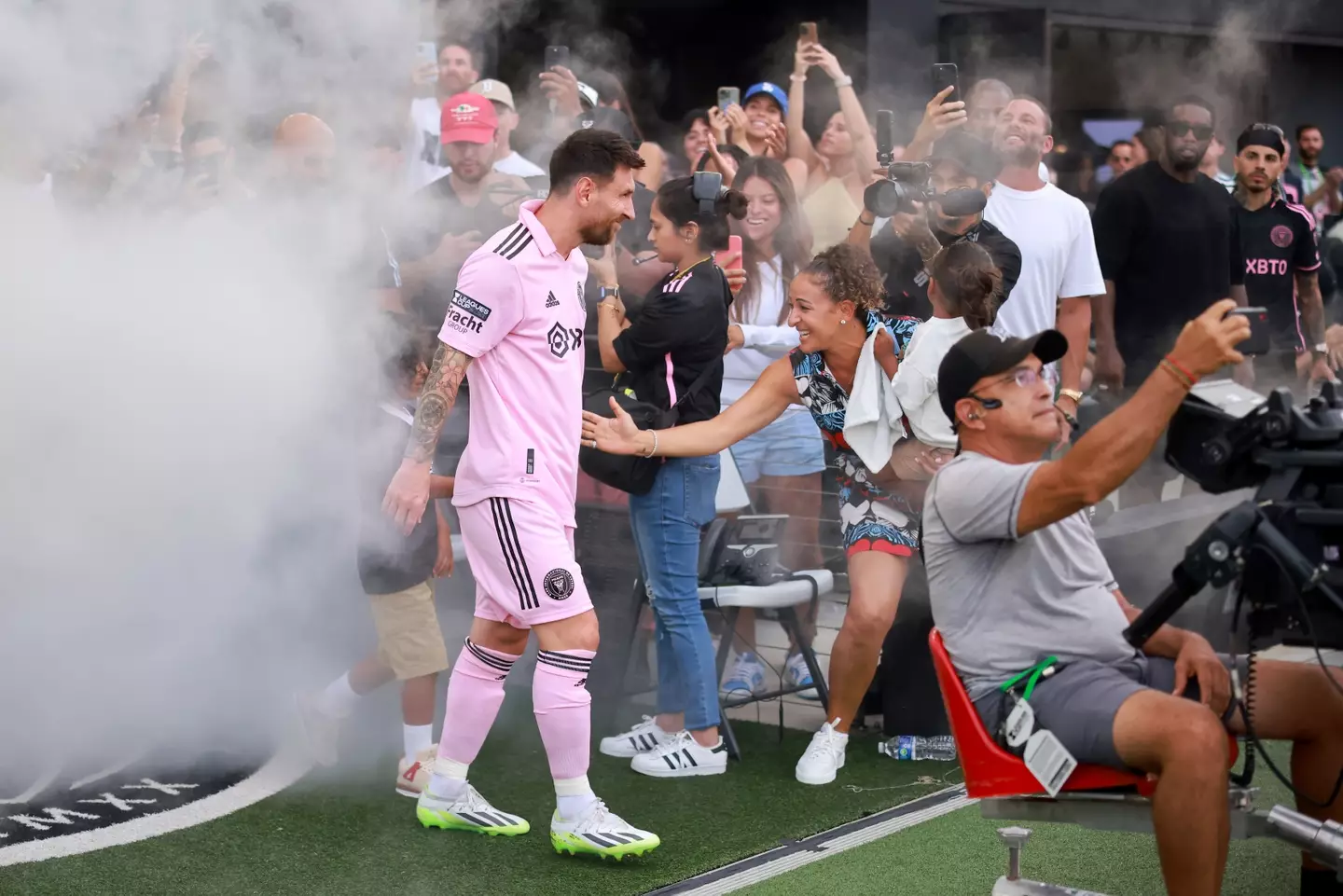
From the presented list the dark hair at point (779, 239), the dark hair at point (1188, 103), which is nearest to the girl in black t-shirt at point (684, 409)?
the dark hair at point (779, 239)

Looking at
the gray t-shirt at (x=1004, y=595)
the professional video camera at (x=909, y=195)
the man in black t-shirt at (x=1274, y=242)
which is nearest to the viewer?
the gray t-shirt at (x=1004, y=595)

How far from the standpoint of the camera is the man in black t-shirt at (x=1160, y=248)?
7.04m

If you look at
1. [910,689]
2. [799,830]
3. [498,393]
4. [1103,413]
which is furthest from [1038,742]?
[1103,413]

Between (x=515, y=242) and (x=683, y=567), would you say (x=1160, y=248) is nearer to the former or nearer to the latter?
(x=683, y=567)

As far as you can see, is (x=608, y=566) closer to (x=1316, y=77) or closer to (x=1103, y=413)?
(x=1103, y=413)

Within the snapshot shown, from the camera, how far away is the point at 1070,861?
4445 mm

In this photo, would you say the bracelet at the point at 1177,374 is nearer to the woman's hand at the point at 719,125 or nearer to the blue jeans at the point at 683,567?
the blue jeans at the point at 683,567

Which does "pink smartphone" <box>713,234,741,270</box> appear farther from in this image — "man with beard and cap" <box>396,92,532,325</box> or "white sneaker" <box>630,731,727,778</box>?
"white sneaker" <box>630,731,727,778</box>

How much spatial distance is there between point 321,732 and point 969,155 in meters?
3.24

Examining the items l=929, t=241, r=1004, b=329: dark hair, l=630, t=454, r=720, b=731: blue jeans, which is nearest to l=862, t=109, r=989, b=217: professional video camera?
l=929, t=241, r=1004, b=329: dark hair

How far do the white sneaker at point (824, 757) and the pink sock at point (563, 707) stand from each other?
1.01 meters

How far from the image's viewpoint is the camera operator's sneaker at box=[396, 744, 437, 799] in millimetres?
5086

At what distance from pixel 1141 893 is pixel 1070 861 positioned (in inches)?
11.0

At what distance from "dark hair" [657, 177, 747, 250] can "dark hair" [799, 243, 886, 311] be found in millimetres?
334
